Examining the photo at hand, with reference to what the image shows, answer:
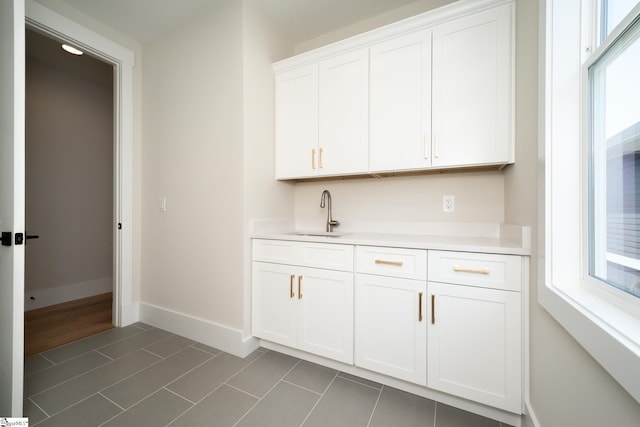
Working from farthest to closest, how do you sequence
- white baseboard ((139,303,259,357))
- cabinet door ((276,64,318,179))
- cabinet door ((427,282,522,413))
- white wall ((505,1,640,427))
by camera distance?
cabinet door ((276,64,318,179)) < white baseboard ((139,303,259,357)) < cabinet door ((427,282,522,413)) < white wall ((505,1,640,427))

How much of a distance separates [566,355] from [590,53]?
3.57ft

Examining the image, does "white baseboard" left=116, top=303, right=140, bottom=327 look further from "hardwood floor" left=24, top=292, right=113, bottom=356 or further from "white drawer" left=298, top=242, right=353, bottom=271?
"white drawer" left=298, top=242, right=353, bottom=271

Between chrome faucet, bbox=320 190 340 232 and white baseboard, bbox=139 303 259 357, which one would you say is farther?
chrome faucet, bbox=320 190 340 232

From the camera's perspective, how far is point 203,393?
1.51 meters

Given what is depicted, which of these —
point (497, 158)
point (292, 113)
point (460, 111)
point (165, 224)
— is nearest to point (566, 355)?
point (497, 158)

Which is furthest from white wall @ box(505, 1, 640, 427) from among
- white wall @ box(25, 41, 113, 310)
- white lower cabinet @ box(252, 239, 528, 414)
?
white wall @ box(25, 41, 113, 310)

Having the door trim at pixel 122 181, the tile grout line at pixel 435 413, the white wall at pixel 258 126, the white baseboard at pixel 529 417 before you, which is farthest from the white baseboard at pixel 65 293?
the white baseboard at pixel 529 417

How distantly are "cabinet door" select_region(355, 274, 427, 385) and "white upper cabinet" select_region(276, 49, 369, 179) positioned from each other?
84 centimetres

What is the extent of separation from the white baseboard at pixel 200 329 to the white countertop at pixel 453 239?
785mm

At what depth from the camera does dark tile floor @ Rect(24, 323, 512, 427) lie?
1.31 meters

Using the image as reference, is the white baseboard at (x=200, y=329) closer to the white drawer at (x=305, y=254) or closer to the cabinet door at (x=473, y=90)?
the white drawer at (x=305, y=254)

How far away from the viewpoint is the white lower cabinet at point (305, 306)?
167 cm

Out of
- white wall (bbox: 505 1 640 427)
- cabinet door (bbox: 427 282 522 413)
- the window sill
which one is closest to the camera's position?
the window sill

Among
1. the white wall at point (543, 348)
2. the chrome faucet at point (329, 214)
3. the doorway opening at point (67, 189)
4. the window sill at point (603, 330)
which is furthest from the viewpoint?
the doorway opening at point (67, 189)
